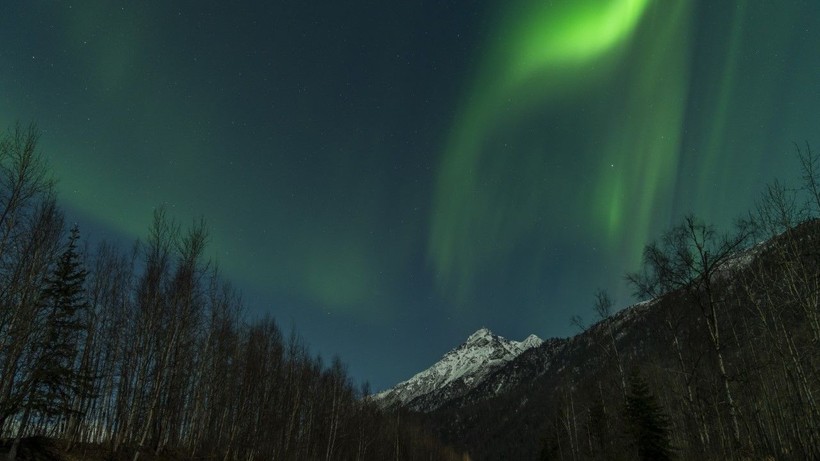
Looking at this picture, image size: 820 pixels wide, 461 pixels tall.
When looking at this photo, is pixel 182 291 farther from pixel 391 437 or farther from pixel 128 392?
pixel 391 437

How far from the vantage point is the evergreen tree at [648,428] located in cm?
3142

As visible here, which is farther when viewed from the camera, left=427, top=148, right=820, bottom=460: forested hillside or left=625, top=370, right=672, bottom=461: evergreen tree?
left=625, top=370, right=672, bottom=461: evergreen tree

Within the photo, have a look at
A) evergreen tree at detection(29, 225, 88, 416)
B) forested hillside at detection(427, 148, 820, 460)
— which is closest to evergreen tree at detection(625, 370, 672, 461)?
forested hillside at detection(427, 148, 820, 460)

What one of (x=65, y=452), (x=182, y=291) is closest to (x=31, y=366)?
(x=65, y=452)

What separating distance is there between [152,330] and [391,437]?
263ft

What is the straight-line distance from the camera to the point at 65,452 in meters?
17.0

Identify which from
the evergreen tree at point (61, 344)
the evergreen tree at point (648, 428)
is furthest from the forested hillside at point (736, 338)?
the evergreen tree at point (61, 344)

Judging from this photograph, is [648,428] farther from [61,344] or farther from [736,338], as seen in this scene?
[61,344]

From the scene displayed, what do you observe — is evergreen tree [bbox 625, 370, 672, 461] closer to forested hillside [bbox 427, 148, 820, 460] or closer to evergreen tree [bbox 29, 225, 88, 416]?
forested hillside [bbox 427, 148, 820, 460]

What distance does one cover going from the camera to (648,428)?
32.2 metres

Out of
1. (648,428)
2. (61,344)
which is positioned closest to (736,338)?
(648,428)

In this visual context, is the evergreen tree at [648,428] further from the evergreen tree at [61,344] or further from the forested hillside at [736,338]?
the evergreen tree at [61,344]

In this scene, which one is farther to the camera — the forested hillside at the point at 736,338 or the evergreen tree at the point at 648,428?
the evergreen tree at the point at 648,428

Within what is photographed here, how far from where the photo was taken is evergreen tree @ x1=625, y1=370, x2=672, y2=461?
31.4 metres
